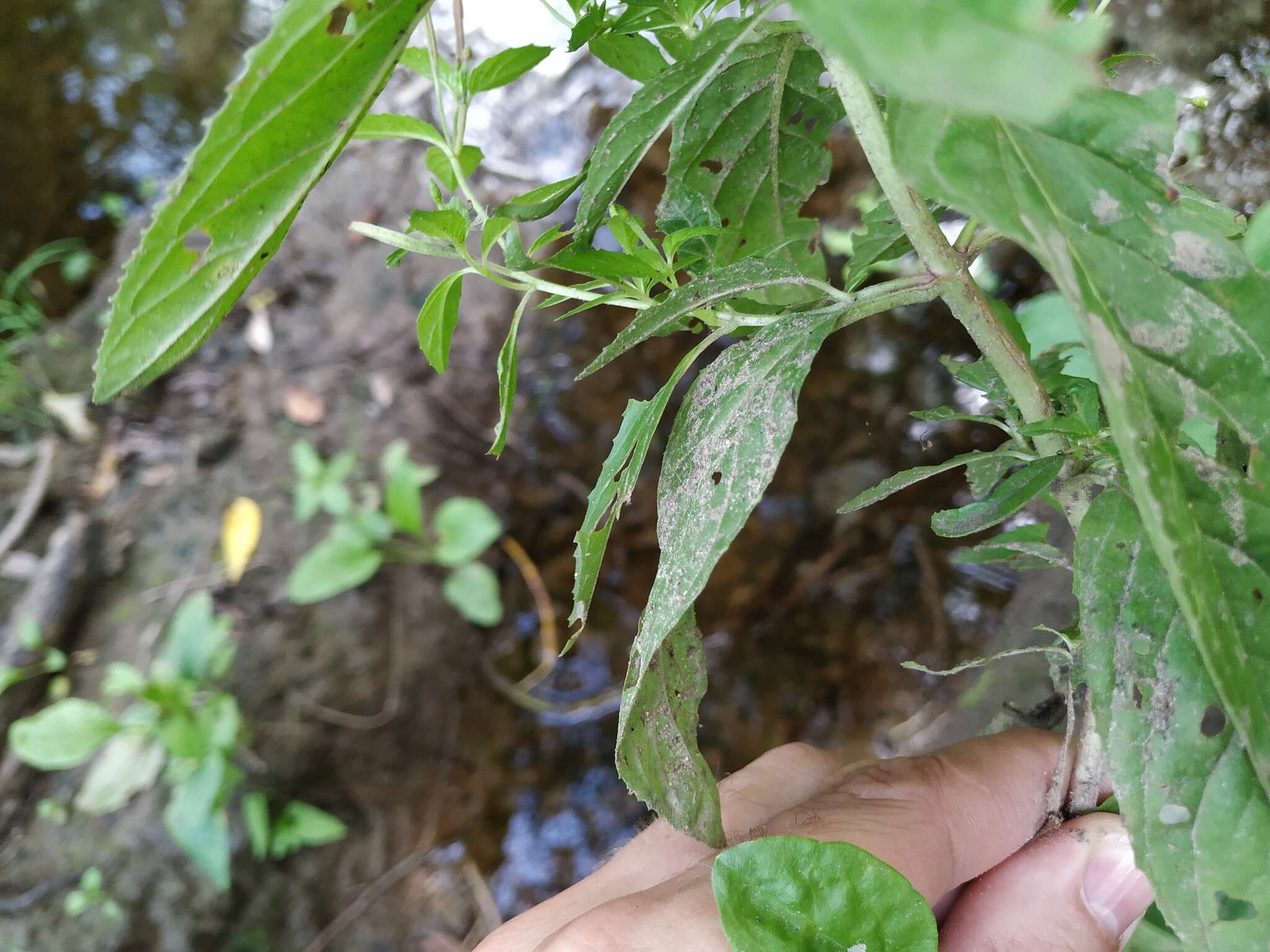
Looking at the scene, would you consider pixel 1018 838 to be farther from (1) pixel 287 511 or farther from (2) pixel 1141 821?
(1) pixel 287 511

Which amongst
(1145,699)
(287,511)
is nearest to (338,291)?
(287,511)

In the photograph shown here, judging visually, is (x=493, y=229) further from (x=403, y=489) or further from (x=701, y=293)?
(x=403, y=489)

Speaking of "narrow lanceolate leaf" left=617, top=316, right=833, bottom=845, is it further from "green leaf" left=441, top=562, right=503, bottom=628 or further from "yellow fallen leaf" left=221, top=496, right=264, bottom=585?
"yellow fallen leaf" left=221, top=496, right=264, bottom=585

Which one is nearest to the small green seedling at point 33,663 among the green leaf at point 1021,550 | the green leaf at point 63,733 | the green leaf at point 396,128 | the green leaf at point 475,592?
the green leaf at point 63,733

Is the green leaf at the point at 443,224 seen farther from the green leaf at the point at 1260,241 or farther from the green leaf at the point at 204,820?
the green leaf at the point at 204,820

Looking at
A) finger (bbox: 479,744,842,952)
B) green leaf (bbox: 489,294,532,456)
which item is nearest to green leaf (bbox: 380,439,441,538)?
finger (bbox: 479,744,842,952)

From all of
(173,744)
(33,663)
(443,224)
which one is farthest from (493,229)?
(33,663)
